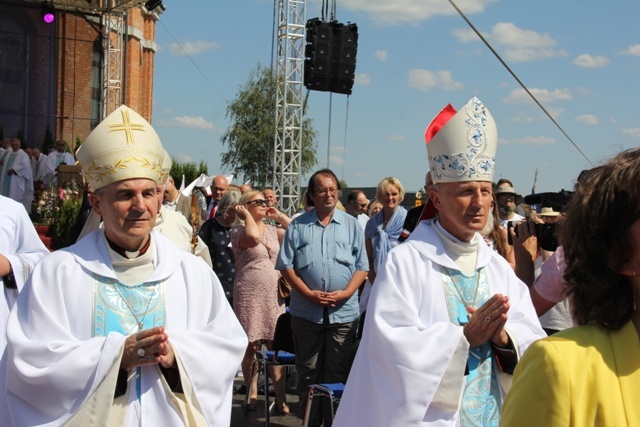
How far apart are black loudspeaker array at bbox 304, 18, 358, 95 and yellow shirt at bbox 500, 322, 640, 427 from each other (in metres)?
16.2

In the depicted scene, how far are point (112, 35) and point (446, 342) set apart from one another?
28.0 m

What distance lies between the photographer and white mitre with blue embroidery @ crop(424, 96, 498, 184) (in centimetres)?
428

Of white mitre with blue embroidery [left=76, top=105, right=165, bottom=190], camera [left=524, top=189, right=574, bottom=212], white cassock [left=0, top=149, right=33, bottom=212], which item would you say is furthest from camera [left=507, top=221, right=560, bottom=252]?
white cassock [left=0, top=149, right=33, bottom=212]

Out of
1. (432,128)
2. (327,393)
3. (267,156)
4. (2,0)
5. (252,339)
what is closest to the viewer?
(432,128)

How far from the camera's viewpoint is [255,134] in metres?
46.0

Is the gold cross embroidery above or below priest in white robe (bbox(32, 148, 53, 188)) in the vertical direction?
above

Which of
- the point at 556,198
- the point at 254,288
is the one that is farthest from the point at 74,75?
the point at 556,198

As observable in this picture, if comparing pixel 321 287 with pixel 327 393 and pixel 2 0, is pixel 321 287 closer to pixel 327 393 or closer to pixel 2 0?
pixel 327 393

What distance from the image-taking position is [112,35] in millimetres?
29953

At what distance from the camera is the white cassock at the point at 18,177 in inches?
936

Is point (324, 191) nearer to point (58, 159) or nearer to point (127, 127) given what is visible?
point (127, 127)

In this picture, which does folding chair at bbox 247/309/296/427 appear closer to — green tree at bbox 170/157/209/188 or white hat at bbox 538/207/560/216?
white hat at bbox 538/207/560/216

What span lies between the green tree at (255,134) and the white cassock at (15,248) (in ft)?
129

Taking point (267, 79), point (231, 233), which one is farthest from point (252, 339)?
point (267, 79)
